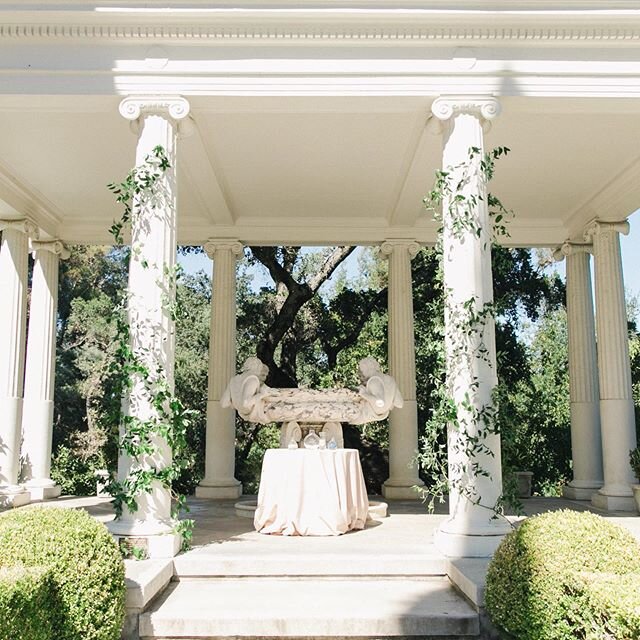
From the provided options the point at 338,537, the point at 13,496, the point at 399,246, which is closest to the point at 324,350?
the point at 399,246

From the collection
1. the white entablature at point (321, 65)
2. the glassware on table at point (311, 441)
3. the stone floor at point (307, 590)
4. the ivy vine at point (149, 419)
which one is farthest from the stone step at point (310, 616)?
the white entablature at point (321, 65)

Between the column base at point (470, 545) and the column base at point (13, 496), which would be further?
the column base at point (13, 496)

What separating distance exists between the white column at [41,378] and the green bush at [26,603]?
28.0 ft

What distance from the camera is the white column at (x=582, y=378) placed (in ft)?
43.3

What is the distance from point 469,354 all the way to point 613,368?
19.7 ft

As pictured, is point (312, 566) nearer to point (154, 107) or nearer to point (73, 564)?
point (73, 564)

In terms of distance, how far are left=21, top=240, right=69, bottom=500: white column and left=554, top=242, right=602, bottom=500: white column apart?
32.2ft

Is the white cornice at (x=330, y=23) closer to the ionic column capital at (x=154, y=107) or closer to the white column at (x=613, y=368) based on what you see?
the ionic column capital at (x=154, y=107)

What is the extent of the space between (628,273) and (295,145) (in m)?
24.5

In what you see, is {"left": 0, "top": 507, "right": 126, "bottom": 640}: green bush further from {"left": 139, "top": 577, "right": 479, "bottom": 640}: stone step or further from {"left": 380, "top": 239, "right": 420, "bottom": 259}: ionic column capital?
{"left": 380, "top": 239, "right": 420, "bottom": 259}: ionic column capital

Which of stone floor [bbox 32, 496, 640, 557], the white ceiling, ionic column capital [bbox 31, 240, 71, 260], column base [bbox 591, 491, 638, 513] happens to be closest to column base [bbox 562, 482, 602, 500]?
stone floor [bbox 32, 496, 640, 557]

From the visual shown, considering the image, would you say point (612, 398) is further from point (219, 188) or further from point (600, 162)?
point (219, 188)

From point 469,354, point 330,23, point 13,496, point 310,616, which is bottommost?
point 310,616

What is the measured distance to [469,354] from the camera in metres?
7.55
